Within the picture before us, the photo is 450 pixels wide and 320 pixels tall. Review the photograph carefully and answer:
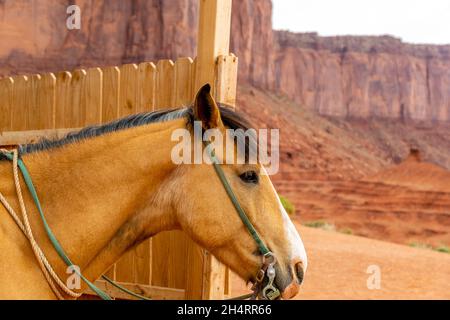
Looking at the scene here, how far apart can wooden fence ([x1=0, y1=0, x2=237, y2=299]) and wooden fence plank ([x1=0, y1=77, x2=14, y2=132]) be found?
31 centimetres

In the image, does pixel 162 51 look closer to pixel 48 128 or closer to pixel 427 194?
pixel 427 194

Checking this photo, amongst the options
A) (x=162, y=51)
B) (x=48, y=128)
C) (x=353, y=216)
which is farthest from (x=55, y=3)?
(x=48, y=128)

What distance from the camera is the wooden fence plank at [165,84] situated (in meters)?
4.05

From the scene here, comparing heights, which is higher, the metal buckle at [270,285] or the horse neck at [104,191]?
the horse neck at [104,191]

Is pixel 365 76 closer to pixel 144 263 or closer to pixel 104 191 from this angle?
pixel 144 263

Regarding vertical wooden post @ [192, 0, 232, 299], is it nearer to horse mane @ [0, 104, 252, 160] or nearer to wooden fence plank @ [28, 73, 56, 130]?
horse mane @ [0, 104, 252, 160]

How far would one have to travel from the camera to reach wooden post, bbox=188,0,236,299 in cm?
368

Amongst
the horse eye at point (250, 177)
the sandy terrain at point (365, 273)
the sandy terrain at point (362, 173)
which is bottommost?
the sandy terrain at point (365, 273)

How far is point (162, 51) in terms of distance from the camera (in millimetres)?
57812

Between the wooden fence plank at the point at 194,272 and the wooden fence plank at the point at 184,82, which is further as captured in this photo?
the wooden fence plank at the point at 184,82

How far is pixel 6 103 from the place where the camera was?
539 cm

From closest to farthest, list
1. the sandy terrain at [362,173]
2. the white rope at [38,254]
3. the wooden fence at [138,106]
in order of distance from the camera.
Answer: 1. the white rope at [38,254]
2. the wooden fence at [138,106]
3. the sandy terrain at [362,173]

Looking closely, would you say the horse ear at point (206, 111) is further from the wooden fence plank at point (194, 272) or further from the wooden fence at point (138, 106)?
the wooden fence plank at point (194, 272)

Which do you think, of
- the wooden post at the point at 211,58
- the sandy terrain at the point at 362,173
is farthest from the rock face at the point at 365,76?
the wooden post at the point at 211,58
